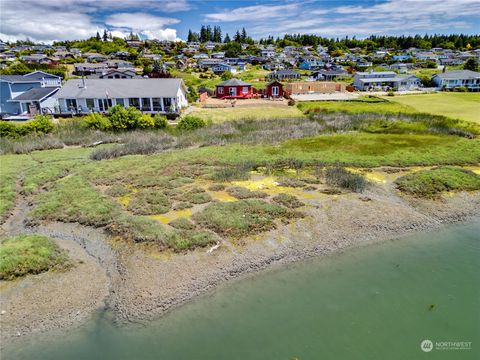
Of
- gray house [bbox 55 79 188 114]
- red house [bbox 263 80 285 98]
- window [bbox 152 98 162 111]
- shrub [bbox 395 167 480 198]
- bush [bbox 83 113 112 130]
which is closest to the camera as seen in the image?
shrub [bbox 395 167 480 198]

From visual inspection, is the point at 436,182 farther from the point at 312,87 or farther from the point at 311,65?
the point at 311,65

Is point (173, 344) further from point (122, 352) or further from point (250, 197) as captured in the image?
point (250, 197)

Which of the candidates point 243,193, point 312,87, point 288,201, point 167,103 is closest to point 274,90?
point 312,87

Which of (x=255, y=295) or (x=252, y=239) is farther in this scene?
(x=252, y=239)

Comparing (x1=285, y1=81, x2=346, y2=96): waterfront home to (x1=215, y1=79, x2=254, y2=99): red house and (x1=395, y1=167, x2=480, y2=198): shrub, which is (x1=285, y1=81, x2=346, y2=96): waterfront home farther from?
(x1=395, y1=167, x2=480, y2=198): shrub

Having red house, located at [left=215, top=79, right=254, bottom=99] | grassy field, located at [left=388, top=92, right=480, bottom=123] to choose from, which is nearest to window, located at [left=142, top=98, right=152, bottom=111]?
red house, located at [left=215, top=79, right=254, bottom=99]

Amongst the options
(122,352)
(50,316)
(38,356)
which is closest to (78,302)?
(50,316)

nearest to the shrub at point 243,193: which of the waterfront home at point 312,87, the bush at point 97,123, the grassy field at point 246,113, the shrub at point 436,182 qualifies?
the shrub at point 436,182
